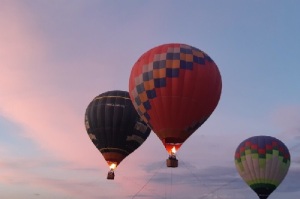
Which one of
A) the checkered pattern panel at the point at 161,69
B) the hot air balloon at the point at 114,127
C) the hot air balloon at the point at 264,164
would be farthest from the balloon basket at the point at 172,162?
the hot air balloon at the point at 264,164

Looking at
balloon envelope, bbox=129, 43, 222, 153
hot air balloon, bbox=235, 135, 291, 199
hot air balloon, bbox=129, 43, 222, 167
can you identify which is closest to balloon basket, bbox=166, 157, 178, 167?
hot air balloon, bbox=129, 43, 222, 167

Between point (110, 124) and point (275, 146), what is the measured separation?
16.1 m

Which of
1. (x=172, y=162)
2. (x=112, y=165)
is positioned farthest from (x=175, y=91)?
(x=112, y=165)

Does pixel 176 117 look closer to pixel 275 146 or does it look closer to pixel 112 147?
pixel 112 147

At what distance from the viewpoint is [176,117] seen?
26.8 m

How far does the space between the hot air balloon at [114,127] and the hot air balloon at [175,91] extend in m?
7.51

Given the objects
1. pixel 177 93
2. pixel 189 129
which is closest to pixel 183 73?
pixel 177 93

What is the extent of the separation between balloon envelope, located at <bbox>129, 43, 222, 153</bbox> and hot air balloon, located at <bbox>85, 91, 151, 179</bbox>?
7.47 m

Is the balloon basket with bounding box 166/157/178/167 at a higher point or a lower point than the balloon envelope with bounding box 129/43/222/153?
lower

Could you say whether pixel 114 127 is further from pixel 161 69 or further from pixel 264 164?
pixel 264 164

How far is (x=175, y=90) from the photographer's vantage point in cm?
2691

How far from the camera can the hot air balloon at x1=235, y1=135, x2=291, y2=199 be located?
41.2m

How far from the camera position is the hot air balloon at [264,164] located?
41156 millimetres

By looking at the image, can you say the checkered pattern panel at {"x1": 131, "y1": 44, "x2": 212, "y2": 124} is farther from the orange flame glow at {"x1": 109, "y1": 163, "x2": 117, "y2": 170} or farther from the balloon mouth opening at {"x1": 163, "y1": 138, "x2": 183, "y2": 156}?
the orange flame glow at {"x1": 109, "y1": 163, "x2": 117, "y2": 170}
